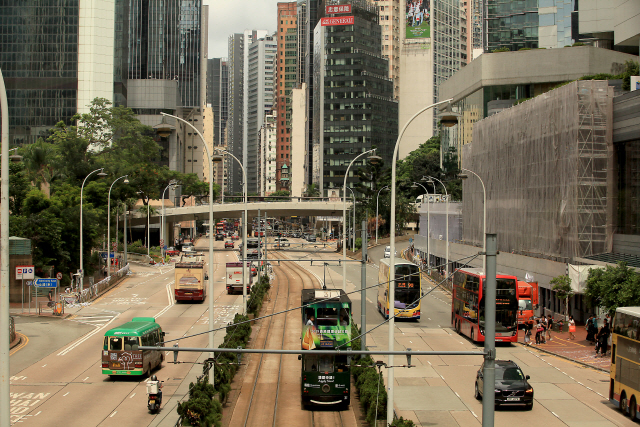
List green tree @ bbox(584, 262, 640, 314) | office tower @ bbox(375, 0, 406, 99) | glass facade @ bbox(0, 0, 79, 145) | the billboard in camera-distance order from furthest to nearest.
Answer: office tower @ bbox(375, 0, 406, 99) → the billboard → glass facade @ bbox(0, 0, 79, 145) → green tree @ bbox(584, 262, 640, 314)

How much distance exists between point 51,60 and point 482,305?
11535 centimetres

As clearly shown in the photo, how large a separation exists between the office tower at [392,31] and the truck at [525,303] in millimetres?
142538

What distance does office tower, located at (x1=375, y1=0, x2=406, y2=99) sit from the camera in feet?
586

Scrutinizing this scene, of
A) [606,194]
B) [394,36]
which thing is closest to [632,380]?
[606,194]

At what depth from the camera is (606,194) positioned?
40.1 m

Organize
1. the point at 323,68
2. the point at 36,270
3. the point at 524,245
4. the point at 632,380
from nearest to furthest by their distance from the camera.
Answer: the point at 632,380 < the point at 524,245 < the point at 36,270 < the point at 323,68

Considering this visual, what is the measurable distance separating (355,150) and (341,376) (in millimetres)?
138533

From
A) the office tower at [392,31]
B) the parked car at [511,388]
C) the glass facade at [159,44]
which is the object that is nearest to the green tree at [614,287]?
the parked car at [511,388]

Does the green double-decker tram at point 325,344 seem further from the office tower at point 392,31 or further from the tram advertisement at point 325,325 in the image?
the office tower at point 392,31

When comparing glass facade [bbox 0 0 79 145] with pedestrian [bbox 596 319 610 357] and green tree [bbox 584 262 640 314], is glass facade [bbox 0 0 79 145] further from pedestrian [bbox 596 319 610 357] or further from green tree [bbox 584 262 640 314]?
pedestrian [bbox 596 319 610 357]

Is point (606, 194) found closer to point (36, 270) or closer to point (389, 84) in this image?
point (36, 270)

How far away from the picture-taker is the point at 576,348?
33.6 metres

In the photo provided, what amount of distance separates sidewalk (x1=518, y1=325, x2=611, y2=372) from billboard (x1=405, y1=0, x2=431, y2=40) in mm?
151113

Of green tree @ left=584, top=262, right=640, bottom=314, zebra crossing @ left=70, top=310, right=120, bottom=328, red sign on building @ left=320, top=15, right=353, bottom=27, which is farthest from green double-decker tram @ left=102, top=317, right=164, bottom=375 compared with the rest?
red sign on building @ left=320, top=15, right=353, bottom=27
